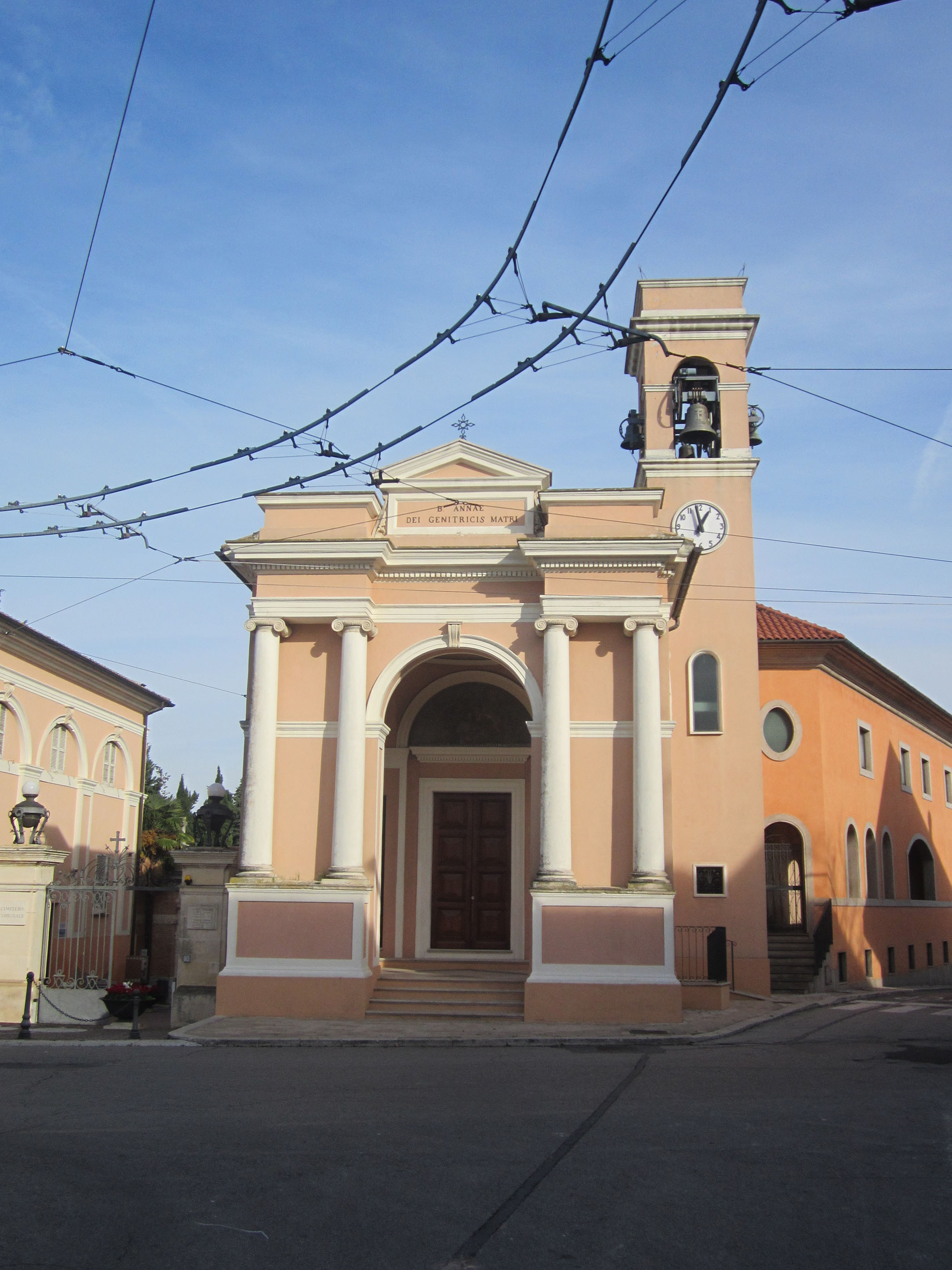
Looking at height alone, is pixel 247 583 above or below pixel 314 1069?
above

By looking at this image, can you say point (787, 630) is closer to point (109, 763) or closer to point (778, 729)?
point (778, 729)

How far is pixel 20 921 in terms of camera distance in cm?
1617

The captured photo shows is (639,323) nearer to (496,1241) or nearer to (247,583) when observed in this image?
(247,583)

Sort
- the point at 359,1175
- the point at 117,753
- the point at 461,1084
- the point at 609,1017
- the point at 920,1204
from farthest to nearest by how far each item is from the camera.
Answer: the point at 117,753
the point at 609,1017
the point at 461,1084
the point at 359,1175
the point at 920,1204

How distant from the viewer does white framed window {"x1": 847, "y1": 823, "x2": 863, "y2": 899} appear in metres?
26.2

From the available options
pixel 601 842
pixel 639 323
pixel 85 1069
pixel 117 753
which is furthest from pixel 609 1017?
pixel 117 753

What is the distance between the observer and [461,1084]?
10352mm

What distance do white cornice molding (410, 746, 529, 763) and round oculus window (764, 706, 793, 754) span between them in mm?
8329

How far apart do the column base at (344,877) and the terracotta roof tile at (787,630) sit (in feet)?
40.4

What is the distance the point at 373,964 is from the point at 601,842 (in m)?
3.62

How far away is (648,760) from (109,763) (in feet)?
53.7

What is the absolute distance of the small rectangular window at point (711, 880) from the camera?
20.5 metres

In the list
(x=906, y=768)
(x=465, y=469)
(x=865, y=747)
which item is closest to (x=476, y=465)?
(x=465, y=469)

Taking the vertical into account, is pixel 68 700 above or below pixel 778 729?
above
